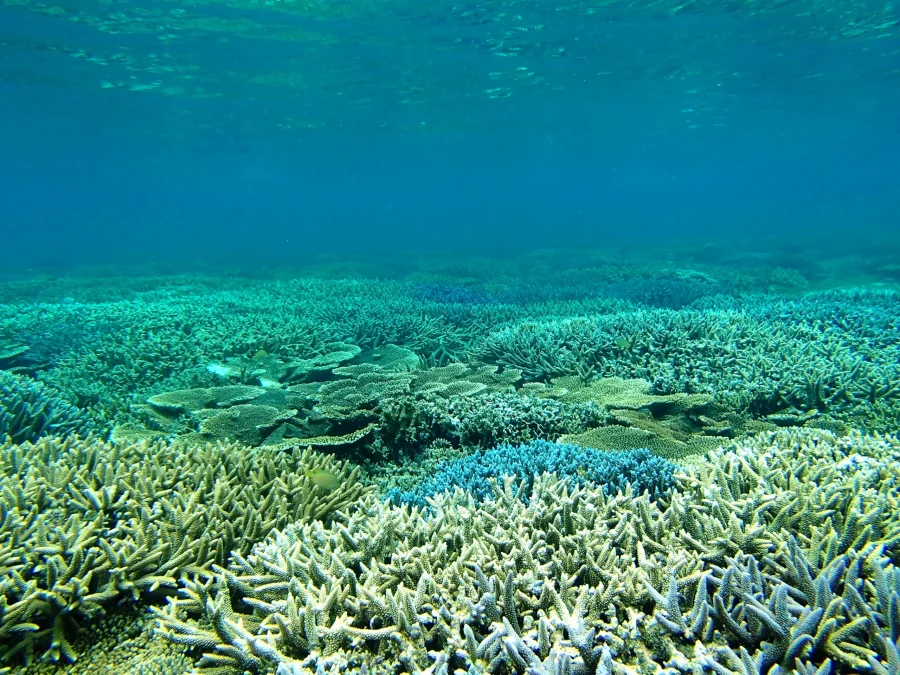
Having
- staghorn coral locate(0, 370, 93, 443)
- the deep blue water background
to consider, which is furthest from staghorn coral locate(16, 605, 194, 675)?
the deep blue water background

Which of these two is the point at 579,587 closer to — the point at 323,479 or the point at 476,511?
the point at 476,511

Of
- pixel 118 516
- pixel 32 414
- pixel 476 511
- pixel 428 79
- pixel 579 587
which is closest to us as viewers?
pixel 579 587

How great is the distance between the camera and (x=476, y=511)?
3.57 metres

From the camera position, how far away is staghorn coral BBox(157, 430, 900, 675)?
7.79 feet

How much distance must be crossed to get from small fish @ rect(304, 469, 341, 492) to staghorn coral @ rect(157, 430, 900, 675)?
0.83 m

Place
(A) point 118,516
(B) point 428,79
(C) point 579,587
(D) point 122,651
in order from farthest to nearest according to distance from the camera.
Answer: (B) point 428,79 → (A) point 118,516 → (D) point 122,651 → (C) point 579,587

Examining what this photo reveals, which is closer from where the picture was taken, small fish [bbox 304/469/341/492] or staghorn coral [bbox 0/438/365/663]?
staghorn coral [bbox 0/438/365/663]

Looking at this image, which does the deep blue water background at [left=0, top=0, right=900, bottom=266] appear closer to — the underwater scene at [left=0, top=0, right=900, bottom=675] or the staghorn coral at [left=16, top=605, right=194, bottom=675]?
the underwater scene at [left=0, top=0, right=900, bottom=675]

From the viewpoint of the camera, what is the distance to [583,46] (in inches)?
1133

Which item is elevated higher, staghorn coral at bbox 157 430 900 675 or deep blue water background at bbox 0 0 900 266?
deep blue water background at bbox 0 0 900 266

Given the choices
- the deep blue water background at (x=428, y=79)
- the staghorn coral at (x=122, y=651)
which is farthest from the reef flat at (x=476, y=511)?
the deep blue water background at (x=428, y=79)

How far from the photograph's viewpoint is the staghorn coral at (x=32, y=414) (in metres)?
6.16

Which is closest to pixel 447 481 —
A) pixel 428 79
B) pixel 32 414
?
pixel 32 414

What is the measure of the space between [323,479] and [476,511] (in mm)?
1601
